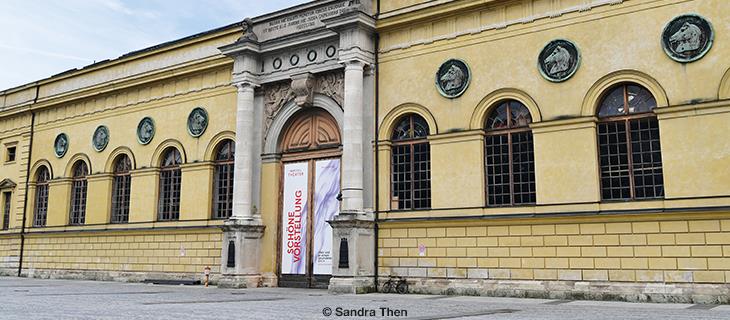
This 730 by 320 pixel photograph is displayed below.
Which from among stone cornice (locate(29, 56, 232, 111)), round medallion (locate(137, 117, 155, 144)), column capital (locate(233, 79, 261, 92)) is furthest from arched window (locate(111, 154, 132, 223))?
column capital (locate(233, 79, 261, 92))

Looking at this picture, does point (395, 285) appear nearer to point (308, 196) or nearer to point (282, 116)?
point (308, 196)

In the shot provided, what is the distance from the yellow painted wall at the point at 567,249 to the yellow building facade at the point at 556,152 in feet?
0.11

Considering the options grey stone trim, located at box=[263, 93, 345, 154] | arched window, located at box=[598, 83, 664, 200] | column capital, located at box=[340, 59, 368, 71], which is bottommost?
arched window, located at box=[598, 83, 664, 200]

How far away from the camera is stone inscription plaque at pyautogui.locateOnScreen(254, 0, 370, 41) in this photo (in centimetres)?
2162

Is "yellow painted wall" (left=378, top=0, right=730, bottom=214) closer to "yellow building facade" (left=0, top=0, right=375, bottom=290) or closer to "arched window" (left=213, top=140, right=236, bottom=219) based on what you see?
"yellow building facade" (left=0, top=0, right=375, bottom=290)

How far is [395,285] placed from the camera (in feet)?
65.2

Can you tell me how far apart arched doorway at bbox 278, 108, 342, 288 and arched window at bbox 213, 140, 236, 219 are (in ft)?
7.93

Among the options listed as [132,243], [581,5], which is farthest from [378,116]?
[132,243]

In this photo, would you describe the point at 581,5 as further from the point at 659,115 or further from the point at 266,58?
the point at 266,58

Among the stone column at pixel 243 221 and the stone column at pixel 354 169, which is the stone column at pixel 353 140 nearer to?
the stone column at pixel 354 169

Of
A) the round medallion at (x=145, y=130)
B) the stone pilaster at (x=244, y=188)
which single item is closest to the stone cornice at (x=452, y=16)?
the stone pilaster at (x=244, y=188)

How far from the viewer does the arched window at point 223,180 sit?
80.9 ft

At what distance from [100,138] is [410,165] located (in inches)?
609

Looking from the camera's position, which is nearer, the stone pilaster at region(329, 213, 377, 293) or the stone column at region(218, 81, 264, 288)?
the stone pilaster at region(329, 213, 377, 293)
